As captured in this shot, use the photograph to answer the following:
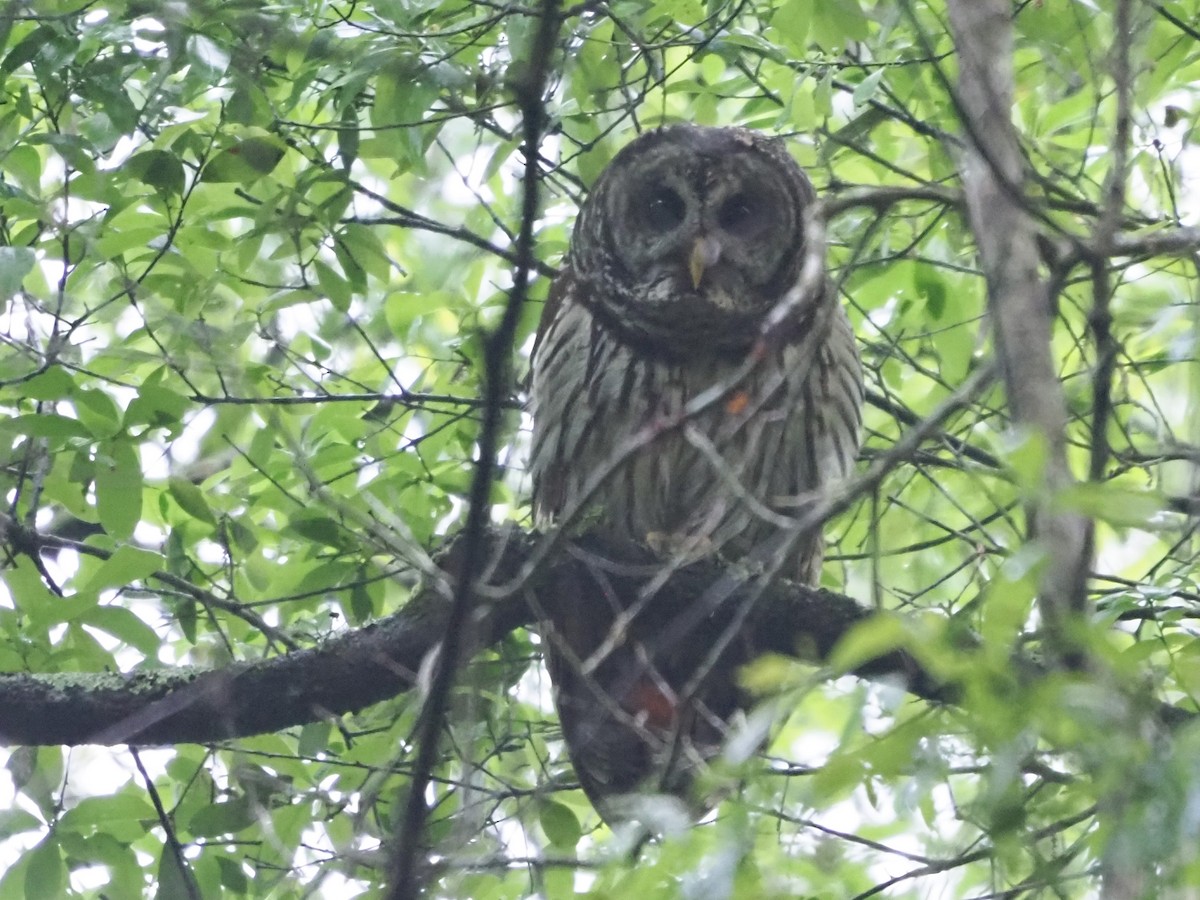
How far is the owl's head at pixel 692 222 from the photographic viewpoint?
13.1ft

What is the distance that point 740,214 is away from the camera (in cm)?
410

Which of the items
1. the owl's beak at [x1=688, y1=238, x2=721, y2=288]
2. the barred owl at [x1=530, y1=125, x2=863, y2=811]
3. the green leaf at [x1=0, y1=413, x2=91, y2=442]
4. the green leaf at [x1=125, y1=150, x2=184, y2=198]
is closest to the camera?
the green leaf at [x1=0, y1=413, x2=91, y2=442]

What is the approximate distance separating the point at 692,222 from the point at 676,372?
1.39 ft

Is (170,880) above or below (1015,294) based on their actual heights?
below

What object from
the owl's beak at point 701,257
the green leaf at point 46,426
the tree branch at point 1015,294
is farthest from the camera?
the owl's beak at point 701,257

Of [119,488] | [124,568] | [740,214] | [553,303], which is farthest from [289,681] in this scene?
[740,214]

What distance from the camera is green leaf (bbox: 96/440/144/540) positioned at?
324cm

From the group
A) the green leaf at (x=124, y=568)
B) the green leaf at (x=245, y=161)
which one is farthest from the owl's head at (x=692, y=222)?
the green leaf at (x=124, y=568)

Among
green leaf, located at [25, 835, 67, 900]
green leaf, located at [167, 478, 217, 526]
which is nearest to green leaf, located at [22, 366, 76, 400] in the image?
green leaf, located at [167, 478, 217, 526]

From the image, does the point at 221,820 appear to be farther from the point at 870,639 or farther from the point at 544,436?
the point at 870,639

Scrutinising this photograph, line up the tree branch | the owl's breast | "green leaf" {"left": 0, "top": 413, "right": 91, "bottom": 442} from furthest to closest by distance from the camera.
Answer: the owl's breast, "green leaf" {"left": 0, "top": 413, "right": 91, "bottom": 442}, the tree branch

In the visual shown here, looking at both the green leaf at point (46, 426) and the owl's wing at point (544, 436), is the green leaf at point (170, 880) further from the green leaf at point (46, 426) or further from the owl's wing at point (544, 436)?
the owl's wing at point (544, 436)

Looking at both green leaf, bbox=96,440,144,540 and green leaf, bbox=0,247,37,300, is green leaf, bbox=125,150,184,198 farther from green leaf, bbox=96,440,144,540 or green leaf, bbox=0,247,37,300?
green leaf, bbox=96,440,144,540

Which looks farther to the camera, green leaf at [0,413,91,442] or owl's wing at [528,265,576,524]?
owl's wing at [528,265,576,524]
